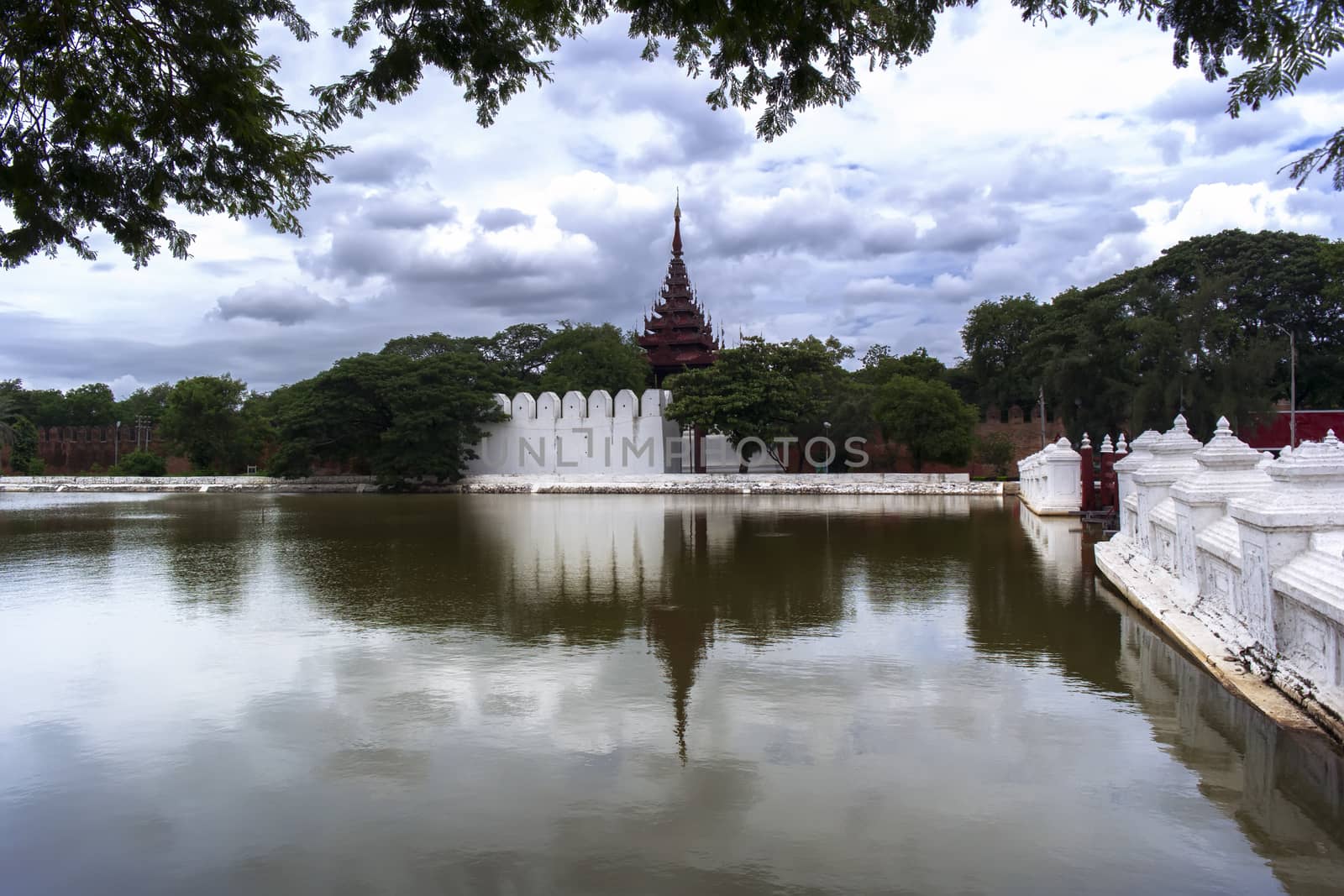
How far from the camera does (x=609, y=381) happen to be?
120 feet

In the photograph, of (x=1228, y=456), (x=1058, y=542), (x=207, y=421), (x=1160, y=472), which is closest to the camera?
(x=1228, y=456)

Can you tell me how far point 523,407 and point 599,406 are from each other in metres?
2.58

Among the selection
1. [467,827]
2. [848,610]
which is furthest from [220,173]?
[848,610]

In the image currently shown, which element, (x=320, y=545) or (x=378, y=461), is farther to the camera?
(x=378, y=461)

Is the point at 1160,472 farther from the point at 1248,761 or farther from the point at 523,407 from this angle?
the point at 523,407

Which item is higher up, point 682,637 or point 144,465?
point 144,465

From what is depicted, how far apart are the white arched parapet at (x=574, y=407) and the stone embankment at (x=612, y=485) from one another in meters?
2.70

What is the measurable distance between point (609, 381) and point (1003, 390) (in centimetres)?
1620

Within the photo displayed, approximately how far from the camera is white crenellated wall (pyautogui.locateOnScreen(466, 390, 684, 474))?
29312 millimetres

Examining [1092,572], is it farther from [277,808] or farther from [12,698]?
[12,698]

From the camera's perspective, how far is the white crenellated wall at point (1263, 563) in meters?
3.45

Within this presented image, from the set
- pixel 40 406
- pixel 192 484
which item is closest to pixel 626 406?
pixel 192 484

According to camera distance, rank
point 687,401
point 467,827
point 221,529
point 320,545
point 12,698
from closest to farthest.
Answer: point 467,827
point 12,698
point 320,545
point 221,529
point 687,401

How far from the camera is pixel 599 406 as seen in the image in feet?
96.4
